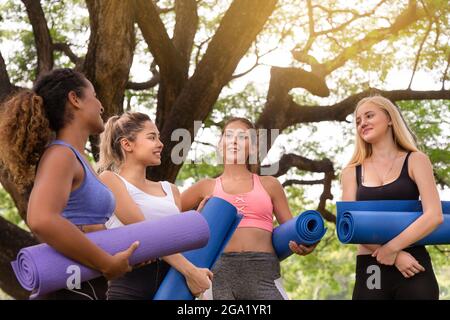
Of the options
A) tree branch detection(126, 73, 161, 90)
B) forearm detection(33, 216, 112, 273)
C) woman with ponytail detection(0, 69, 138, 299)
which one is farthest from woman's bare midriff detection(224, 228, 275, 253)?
tree branch detection(126, 73, 161, 90)

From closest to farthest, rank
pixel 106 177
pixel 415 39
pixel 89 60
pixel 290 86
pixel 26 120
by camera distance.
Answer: pixel 26 120 → pixel 106 177 → pixel 89 60 → pixel 290 86 → pixel 415 39

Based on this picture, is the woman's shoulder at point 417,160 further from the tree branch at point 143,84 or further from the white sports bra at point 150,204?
the tree branch at point 143,84

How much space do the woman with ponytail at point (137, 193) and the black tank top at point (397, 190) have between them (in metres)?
1.08

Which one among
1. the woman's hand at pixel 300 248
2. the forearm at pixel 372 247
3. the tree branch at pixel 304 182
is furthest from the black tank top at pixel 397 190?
the tree branch at pixel 304 182

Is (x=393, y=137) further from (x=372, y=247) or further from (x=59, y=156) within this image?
(x=59, y=156)

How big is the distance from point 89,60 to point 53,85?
4086 mm

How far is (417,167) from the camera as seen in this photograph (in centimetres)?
396

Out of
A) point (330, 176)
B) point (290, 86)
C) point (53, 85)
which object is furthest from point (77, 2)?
point (53, 85)

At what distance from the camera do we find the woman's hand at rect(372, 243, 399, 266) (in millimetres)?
3779

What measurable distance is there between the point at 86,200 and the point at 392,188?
1.84m

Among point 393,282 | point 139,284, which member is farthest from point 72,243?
point 393,282

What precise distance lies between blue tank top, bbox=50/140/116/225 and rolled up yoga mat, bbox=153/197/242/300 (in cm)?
66

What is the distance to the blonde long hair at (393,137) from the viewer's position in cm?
414
